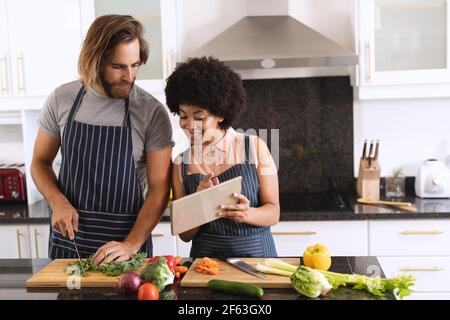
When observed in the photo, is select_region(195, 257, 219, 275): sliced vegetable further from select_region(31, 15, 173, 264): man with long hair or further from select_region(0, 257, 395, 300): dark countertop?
select_region(31, 15, 173, 264): man with long hair

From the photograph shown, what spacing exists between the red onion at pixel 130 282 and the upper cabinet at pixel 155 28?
1.65 metres

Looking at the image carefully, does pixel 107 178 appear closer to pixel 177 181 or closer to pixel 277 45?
pixel 177 181

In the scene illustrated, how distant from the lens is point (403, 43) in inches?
122

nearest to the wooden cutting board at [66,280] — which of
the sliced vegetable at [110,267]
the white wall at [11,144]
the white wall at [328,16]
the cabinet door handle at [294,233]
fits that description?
the sliced vegetable at [110,267]

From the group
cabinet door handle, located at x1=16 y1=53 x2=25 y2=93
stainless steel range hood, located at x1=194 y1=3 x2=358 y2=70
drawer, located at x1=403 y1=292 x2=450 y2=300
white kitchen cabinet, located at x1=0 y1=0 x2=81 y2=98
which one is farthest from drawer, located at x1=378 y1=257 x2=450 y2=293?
cabinet door handle, located at x1=16 y1=53 x2=25 y2=93

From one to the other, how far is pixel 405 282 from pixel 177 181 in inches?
33.7

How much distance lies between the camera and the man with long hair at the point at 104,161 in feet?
6.97

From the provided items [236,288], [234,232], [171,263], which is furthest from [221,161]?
[236,288]

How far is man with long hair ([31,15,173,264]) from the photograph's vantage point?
2125 millimetres

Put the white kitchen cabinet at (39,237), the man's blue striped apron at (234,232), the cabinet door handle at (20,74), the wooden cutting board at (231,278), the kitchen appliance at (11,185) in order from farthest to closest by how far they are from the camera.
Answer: the kitchen appliance at (11,185), the cabinet door handle at (20,74), the white kitchen cabinet at (39,237), the man's blue striped apron at (234,232), the wooden cutting board at (231,278)

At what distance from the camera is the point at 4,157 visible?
147 inches

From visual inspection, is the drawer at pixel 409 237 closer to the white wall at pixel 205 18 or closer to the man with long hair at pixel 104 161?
the man with long hair at pixel 104 161

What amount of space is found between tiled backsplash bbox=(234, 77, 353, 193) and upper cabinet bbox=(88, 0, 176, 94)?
0.56 m
